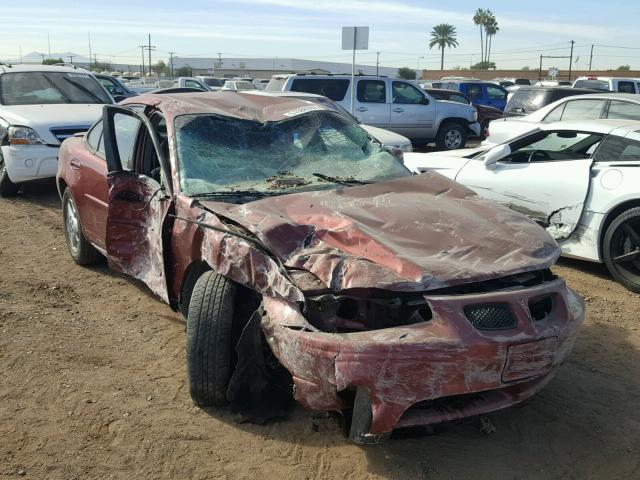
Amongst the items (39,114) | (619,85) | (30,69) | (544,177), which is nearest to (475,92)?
(619,85)

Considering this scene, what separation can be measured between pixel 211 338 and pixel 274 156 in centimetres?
147

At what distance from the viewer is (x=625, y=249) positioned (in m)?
5.60

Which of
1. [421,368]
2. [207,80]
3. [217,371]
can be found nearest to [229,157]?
[217,371]

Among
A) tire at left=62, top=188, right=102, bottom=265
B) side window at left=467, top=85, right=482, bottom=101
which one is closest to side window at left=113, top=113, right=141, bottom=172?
tire at left=62, top=188, right=102, bottom=265

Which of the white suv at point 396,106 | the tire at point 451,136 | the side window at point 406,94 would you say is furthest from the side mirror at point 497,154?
the tire at point 451,136

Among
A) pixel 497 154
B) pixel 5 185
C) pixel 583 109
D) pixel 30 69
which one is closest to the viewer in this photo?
pixel 497 154

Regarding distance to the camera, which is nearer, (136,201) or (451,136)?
(136,201)

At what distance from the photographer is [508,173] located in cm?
649

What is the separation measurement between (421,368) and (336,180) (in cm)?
175

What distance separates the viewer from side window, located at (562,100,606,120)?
951cm

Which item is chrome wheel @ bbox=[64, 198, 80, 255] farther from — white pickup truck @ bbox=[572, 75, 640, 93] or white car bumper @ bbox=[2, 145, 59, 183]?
white pickup truck @ bbox=[572, 75, 640, 93]

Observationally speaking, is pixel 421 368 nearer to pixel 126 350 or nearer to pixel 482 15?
pixel 126 350

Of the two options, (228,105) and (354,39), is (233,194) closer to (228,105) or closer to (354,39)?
(228,105)

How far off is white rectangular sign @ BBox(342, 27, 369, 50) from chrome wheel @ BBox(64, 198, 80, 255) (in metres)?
8.87
